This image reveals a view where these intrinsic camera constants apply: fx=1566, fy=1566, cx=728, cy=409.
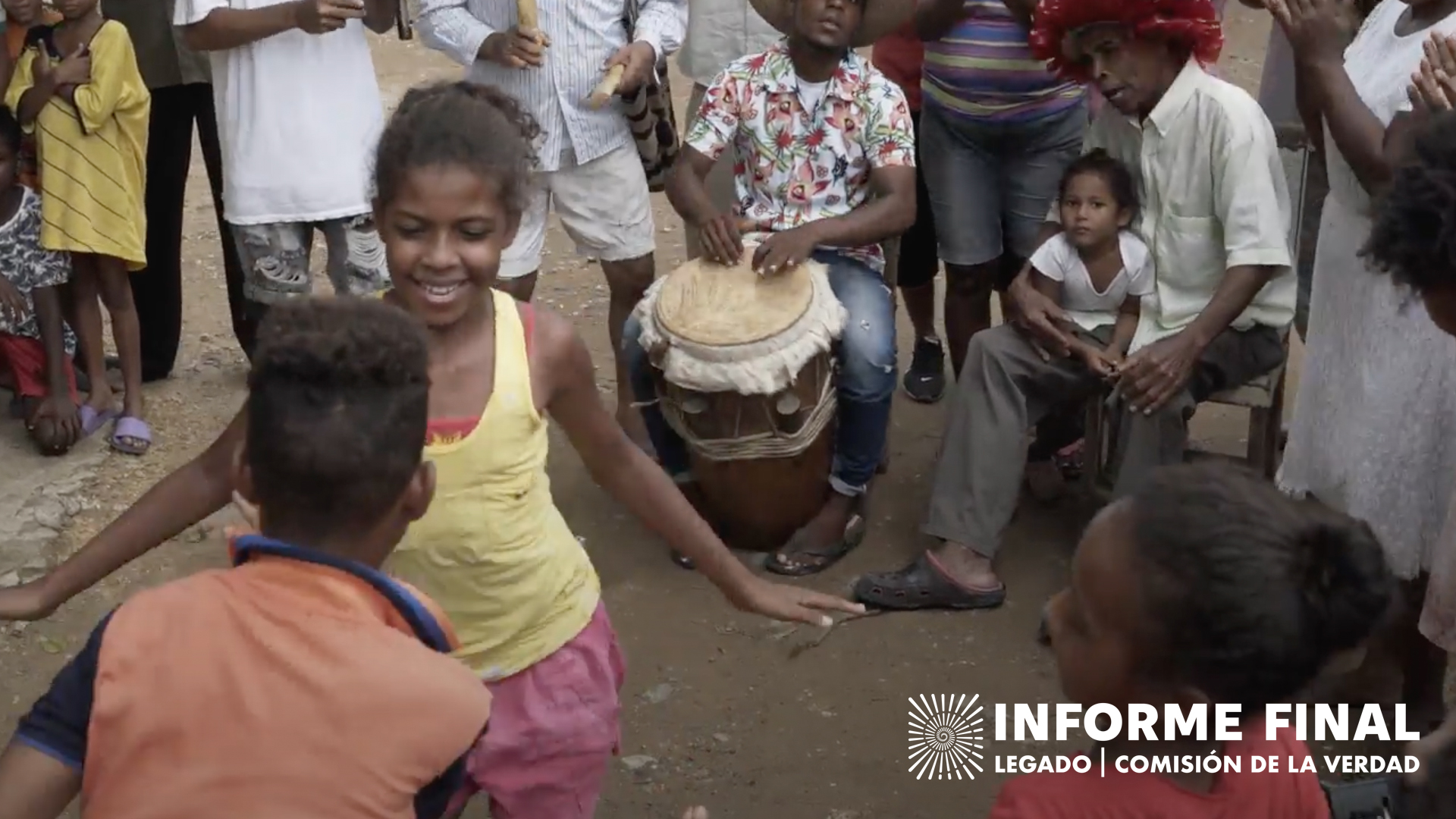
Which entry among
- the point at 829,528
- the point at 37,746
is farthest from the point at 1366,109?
the point at 37,746

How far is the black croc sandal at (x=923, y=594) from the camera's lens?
146 inches

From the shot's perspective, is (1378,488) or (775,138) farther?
(775,138)

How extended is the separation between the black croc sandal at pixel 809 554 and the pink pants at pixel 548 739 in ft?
5.36

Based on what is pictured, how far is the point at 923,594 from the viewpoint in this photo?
371 cm

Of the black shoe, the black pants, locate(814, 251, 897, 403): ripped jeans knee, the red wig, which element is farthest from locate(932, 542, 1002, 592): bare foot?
the black pants

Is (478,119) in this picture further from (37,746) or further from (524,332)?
(37,746)

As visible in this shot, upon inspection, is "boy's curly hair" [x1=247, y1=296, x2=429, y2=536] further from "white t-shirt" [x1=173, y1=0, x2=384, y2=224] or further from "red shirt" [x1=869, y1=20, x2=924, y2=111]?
"red shirt" [x1=869, y1=20, x2=924, y2=111]

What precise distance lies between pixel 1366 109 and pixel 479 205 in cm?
166

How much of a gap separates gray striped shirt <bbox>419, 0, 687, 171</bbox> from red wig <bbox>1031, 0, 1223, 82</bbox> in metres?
1.07

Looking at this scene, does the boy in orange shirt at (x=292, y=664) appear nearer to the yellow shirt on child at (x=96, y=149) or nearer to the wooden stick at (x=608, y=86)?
the wooden stick at (x=608, y=86)

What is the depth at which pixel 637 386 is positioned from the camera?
3980 millimetres

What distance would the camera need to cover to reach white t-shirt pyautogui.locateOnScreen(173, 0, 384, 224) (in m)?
4.01

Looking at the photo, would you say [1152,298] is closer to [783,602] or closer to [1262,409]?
[1262,409]

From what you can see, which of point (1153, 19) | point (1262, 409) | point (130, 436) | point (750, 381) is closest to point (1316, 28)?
point (1153, 19)
